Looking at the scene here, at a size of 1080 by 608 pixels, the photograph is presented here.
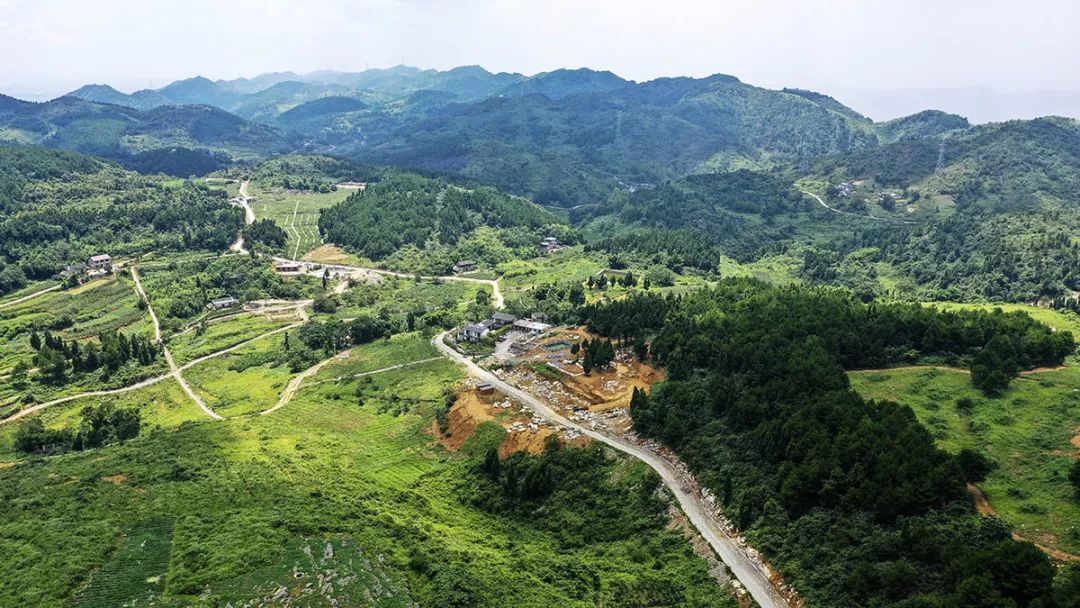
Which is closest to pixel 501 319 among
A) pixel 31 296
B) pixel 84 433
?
pixel 84 433

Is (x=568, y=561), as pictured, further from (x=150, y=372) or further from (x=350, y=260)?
(x=350, y=260)

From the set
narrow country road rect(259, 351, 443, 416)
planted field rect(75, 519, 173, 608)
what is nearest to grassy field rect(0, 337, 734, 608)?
planted field rect(75, 519, 173, 608)

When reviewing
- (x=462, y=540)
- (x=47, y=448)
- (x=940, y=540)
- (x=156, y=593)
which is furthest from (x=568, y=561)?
(x=47, y=448)

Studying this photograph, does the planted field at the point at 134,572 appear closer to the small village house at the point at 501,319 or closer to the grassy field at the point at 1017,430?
the grassy field at the point at 1017,430

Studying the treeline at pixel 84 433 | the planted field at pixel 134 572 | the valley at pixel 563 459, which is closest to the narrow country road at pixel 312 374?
the valley at pixel 563 459

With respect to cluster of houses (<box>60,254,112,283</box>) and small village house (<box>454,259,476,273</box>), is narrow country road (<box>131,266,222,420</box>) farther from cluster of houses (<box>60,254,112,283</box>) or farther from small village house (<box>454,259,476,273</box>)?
small village house (<box>454,259,476,273</box>)
